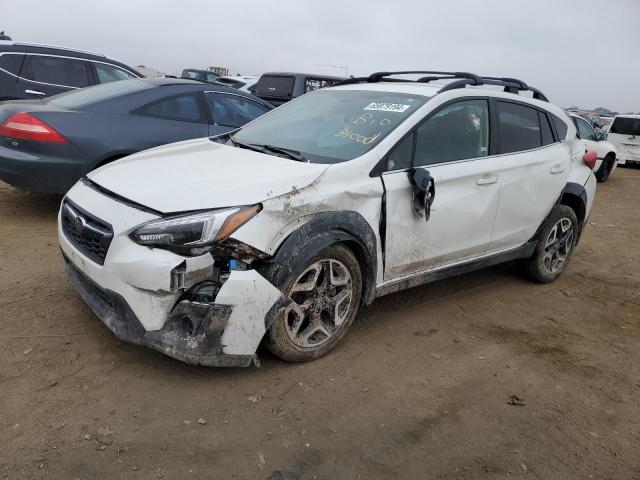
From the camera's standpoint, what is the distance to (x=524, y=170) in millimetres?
4363

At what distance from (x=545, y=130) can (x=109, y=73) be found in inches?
254

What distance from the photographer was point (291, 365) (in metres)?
3.25

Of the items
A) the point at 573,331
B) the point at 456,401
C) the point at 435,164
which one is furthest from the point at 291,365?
the point at 573,331

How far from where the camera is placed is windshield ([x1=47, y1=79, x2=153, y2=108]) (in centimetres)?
546

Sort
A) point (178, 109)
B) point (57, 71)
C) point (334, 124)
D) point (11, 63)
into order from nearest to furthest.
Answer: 1. point (334, 124)
2. point (178, 109)
3. point (11, 63)
4. point (57, 71)

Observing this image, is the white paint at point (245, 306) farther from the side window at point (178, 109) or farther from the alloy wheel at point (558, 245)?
the side window at point (178, 109)

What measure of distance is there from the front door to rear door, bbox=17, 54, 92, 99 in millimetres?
Answer: 6151

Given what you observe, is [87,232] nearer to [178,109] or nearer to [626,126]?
[178,109]

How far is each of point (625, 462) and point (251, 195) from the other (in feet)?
7.61

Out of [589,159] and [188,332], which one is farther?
[589,159]

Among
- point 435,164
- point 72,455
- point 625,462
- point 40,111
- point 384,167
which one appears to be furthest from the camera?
point 40,111

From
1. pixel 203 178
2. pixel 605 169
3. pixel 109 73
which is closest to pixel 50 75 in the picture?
pixel 109 73

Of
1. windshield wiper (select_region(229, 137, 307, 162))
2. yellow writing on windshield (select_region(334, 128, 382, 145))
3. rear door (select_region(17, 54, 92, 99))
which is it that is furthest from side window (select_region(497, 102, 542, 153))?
rear door (select_region(17, 54, 92, 99))

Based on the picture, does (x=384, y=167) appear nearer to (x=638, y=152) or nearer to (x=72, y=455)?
(x=72, y=455)
